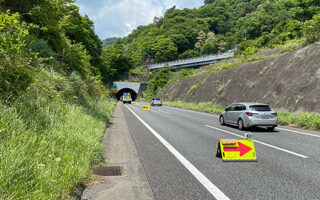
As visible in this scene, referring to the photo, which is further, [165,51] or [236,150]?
[165,51]

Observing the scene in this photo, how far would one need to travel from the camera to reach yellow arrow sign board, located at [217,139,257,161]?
568cm

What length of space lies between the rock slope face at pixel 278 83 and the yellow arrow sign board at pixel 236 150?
32.1 ft

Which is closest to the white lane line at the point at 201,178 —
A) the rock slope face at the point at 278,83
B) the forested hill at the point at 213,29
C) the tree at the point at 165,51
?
the rock slope face at the point at 278,83

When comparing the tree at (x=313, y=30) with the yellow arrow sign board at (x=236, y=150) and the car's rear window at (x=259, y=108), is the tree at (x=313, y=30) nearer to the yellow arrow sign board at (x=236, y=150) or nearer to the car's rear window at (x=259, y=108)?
the car's rear window at (x=259, y=108)

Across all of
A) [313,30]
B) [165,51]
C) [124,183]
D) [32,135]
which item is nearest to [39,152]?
[32,135]

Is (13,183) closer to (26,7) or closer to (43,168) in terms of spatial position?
(43,168)

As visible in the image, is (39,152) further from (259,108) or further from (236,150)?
(259,108)

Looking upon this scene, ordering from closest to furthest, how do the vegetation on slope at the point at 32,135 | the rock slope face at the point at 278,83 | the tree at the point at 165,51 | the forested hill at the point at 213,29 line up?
1. the vegetation on slope at the point at 32,135
2. the rock slope face at the point at 278,83
3. the forested hill at the point at 213,29
4. the tree at the point at 165,51

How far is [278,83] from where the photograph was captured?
18.3m

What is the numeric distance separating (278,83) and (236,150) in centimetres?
1496

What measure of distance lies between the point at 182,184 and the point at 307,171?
9.31ft

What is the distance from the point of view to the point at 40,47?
10.0 metres

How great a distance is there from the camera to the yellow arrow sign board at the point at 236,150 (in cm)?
568

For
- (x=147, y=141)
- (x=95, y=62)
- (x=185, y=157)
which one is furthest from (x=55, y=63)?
(x=95, y=62)
